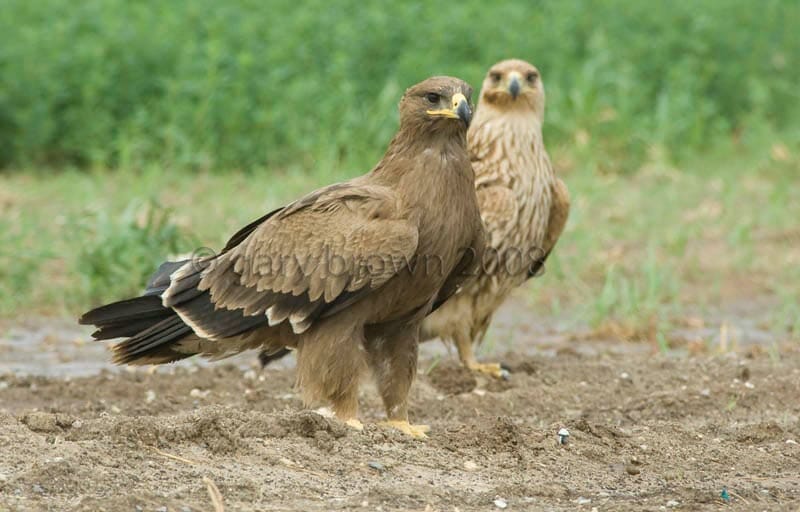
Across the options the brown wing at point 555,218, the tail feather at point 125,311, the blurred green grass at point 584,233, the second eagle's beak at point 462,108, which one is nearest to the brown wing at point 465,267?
the second eagle's beak at point 462,108

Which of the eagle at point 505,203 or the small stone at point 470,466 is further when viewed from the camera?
the eagle at point 505,203

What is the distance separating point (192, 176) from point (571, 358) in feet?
15.6

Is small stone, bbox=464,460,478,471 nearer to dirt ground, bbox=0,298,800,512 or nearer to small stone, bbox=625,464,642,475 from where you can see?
dirt ground, bbox=0,298,800,512

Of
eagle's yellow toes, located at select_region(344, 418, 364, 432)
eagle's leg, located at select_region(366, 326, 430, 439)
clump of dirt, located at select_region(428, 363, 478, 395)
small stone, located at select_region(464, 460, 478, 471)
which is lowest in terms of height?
clump of dirt, located at select_region(428, 363, 478, 395)

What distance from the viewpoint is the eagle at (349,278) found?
17.3 ft

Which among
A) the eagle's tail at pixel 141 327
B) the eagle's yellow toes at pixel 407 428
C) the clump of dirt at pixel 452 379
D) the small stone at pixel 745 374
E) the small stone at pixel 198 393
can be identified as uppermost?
the eagle's tail at pixel 141 327

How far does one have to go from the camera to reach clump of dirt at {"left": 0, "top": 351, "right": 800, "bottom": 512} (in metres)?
4.37

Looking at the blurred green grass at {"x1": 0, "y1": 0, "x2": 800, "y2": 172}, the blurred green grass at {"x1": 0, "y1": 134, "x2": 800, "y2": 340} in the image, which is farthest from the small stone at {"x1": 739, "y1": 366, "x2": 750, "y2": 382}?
the blurred green grass at {"x1": 0, "y1": 0, "x2": 800, "y2": 172}

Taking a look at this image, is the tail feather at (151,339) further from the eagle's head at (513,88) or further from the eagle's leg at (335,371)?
the eagle's head at (513,88)

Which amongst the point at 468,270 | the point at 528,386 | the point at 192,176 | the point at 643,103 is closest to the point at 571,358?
the point at 528,386

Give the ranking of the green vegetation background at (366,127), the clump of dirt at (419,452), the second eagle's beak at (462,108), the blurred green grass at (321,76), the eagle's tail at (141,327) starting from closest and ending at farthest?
the clump of dirt at (419,452)
the second eagle's beak at (462,108)
the eagle's tail at (141,327)
the green vegetation background at (366,127)
the blurred green grass at (321,76)

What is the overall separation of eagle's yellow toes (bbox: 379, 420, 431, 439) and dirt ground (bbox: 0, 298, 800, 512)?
0.16 metres

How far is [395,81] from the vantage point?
39.6ft

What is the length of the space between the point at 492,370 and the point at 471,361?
0.46ft
